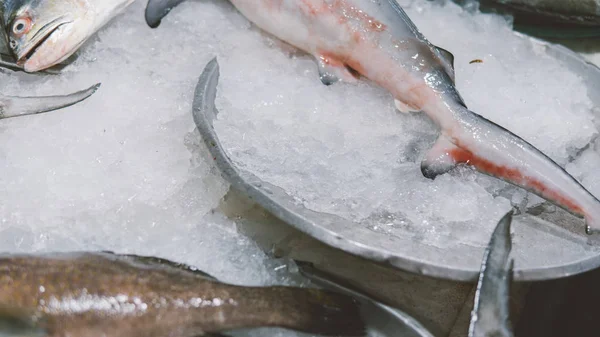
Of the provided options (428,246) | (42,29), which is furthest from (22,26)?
(428,246)

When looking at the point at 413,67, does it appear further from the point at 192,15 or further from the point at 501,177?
the point at 192,15

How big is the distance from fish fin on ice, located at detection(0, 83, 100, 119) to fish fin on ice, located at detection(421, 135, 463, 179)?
1097mm

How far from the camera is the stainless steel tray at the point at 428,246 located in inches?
56.6

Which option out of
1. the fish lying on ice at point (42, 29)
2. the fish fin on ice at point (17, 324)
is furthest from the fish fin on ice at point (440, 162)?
the fish lying on ice at point (42, 29)

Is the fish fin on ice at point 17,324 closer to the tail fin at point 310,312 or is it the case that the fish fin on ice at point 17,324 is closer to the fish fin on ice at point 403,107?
the tail fin at point 310,312

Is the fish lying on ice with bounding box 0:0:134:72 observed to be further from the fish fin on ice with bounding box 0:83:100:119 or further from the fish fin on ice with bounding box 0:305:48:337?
the fish fin on ice with bounding box 0:305:48:337

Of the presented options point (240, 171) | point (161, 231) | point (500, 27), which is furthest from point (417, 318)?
point (500, 27)

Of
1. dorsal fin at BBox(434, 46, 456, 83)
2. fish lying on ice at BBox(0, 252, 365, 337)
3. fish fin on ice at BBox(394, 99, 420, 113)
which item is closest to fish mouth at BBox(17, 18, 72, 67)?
fish lying on ice at BBox(0, 252, 365, 337)

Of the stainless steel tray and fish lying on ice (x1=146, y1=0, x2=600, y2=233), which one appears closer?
the stainless steel tray

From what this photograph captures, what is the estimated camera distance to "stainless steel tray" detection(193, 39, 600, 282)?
144 centimetres

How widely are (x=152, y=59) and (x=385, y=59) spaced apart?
81 centimetres

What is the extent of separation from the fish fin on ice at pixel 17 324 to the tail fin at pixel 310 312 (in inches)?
19.5

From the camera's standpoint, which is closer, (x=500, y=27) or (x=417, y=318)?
(x=417, y=318)

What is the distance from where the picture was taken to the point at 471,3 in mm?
2424
